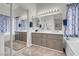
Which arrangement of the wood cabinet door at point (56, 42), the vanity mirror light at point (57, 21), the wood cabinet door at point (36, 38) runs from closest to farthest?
1. the wood cabinet door at point (36, 38)
2. the vanity mirror light at point (57, 21)
3. the wood cabinet door at point (56, 42)

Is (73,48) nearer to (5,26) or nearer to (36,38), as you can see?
(36,38)

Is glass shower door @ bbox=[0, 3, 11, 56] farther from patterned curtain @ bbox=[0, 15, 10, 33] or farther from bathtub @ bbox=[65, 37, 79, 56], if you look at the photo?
bathtub @ bbox=[65, 37, 79, 56]

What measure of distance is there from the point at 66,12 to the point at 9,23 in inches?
54.8

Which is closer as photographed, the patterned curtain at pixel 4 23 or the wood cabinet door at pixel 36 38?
the patterned curtain at pixel 4 23

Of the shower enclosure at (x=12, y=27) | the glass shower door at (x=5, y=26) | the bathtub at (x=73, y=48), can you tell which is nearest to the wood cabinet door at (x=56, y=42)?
the bathtub at (x=73, y=48)

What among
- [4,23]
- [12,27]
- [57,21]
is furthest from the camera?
[57,21]

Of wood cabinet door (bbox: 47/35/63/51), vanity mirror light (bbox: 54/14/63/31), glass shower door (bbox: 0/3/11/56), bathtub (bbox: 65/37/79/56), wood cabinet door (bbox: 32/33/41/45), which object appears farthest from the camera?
wood cabinet door (bbox: 47/35/63/51)

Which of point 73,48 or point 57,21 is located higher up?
point 57,21

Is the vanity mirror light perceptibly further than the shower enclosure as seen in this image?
Yes

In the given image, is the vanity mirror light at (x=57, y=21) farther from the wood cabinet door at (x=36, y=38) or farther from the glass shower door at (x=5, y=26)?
the glass shower door at (x=5, y=26)

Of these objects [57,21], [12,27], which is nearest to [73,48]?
[57,21]

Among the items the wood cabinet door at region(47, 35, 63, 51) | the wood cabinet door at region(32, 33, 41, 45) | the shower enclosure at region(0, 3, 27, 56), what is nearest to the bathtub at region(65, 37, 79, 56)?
the wood cabinet door at region(47, 35, 63, 51)

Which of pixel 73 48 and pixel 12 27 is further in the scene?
pixel 12 27

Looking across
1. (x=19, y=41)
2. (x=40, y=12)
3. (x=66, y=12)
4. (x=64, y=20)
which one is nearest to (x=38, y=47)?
(x=19, y=41)
